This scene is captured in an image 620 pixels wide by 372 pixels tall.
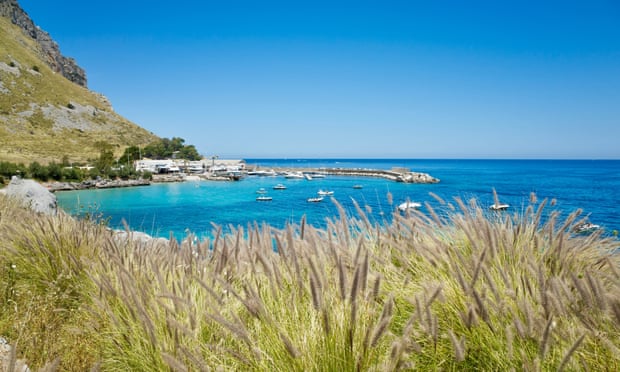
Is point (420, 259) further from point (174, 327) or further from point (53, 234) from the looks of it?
point (53, 234)

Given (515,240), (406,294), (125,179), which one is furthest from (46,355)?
(125,179)

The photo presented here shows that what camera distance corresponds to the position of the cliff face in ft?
375

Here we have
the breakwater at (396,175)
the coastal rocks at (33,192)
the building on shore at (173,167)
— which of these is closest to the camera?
the coastal rocks at (33,192)

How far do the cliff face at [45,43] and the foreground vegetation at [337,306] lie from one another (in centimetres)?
14637

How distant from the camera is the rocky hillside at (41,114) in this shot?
227ft

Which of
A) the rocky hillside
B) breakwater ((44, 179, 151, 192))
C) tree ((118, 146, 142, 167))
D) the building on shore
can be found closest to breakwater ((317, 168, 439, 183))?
the building on shore

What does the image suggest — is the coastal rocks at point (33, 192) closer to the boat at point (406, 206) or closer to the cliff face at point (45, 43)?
the boat at point (406, 206)

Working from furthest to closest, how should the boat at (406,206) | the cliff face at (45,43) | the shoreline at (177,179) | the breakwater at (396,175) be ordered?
the cliff face at (45,43), the breakwater at (396,175), the shoreline at (177,179), the boat at (406,206)

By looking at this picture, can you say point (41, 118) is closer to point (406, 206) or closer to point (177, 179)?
point (177, 179)

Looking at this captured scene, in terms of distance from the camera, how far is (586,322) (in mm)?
1742

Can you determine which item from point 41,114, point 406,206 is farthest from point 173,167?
point 406,206

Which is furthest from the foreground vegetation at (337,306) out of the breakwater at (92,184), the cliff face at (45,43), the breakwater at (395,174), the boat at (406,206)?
the cliff face at (45,43)

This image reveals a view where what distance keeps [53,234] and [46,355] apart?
1.91 metres

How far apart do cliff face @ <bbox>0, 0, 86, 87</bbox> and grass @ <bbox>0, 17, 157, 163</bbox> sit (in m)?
4.41
